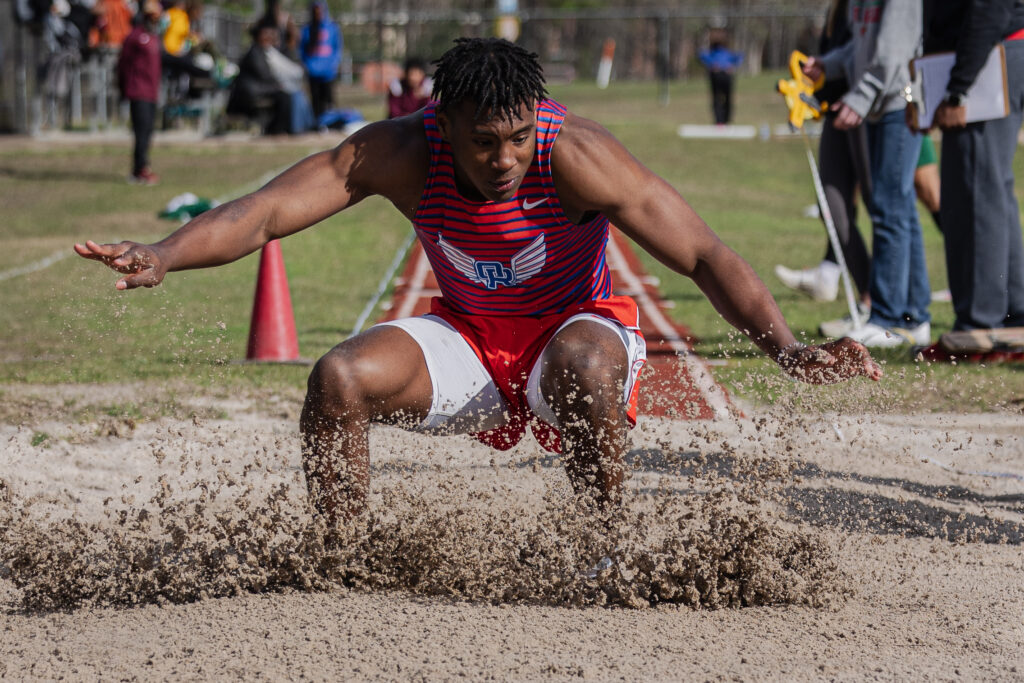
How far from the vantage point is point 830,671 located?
277cm

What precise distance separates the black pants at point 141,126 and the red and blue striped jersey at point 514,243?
11.3 m

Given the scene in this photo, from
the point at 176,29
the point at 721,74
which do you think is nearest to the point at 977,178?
the point at 176,29

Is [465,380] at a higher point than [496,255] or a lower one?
lower

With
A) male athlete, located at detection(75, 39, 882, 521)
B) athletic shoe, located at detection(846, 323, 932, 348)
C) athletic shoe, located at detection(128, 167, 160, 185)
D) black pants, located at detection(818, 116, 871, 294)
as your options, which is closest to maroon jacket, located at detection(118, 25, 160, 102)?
athletic shoe, located at detection(128, 167, 160, 185)

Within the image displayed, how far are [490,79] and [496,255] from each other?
0.52 m

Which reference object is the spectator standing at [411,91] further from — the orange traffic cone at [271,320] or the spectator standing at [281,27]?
the orange traffic cone at [271,320]

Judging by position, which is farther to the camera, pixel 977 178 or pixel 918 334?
pixel 918 334

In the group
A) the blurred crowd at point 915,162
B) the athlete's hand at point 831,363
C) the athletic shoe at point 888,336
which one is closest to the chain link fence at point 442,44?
the blurred crowd at point 915,162

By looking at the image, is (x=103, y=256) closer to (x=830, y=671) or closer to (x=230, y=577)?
(x=230, y=577)

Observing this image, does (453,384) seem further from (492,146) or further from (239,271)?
(239,271)

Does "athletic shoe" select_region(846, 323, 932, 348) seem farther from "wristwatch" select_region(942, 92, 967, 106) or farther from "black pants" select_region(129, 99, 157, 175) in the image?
"black pants" select_region(129, 99, 157, 175)

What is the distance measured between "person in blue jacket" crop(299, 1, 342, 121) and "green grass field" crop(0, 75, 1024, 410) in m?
1.46

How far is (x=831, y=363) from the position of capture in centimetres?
295

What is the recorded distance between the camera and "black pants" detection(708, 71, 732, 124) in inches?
832
